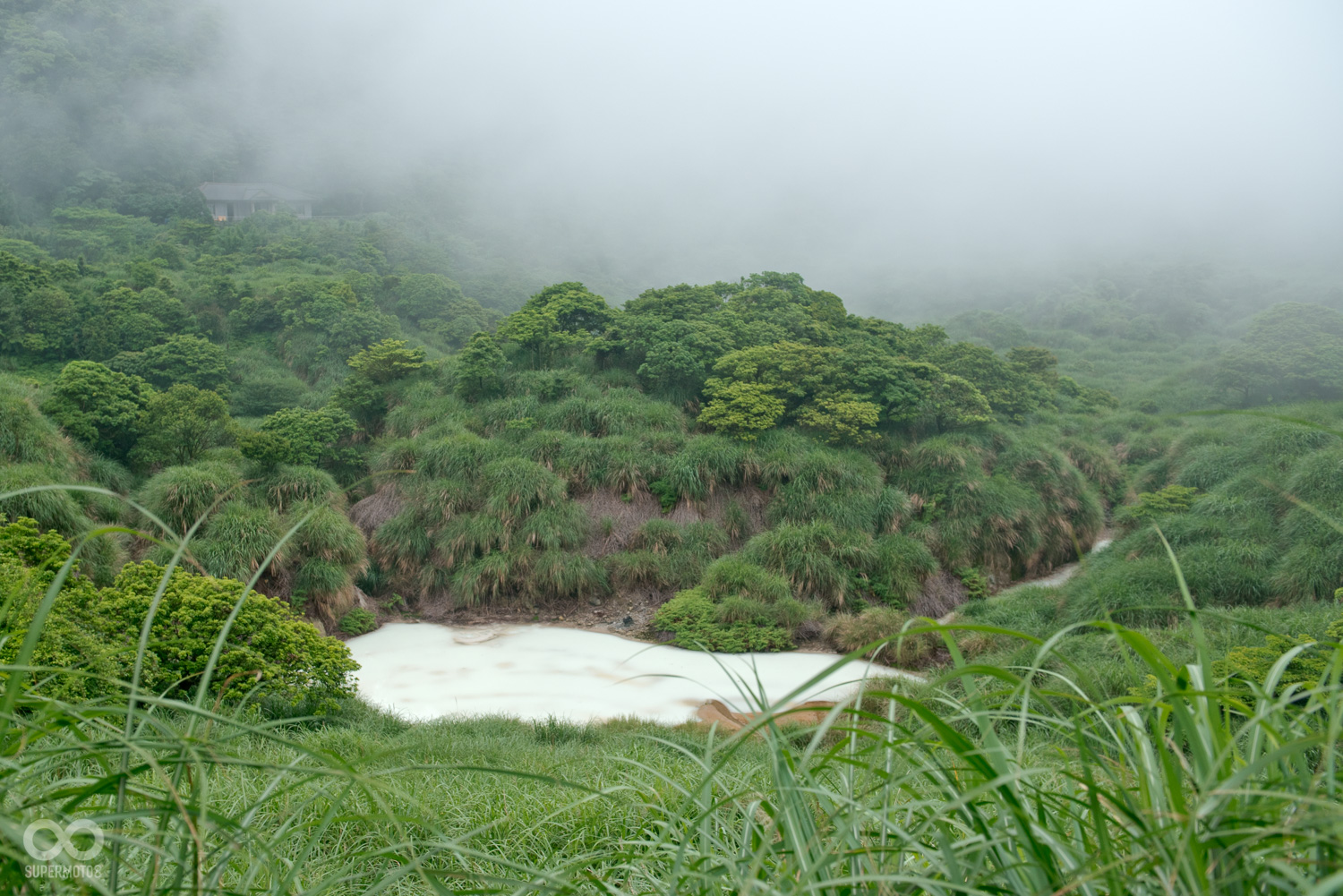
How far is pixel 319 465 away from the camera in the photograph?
30.7 ft

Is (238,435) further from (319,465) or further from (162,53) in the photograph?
(162,53)

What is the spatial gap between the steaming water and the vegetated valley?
416 millimetres

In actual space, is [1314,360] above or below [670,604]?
above

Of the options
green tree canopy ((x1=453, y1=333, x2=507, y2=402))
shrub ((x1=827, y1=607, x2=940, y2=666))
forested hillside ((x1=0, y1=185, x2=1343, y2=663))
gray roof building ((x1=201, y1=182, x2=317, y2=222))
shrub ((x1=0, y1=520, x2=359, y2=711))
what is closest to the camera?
shrub ((x1=0, y1=520, x2=359, y2=711))

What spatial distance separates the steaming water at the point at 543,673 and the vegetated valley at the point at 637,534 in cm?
42

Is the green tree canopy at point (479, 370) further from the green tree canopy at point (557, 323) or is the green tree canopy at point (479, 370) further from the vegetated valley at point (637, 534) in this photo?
the green tree canopy at point (557, 323)

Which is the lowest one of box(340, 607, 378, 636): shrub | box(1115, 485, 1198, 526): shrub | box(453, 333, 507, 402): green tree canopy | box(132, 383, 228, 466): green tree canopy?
box(340, 607, 378, 636): shrub

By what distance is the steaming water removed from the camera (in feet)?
18.2

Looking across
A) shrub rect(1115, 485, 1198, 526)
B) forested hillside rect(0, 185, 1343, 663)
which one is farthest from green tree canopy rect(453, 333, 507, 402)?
shrub rect(1115, 485, 1198, 526)

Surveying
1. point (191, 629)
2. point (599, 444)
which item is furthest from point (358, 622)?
point (599, 444)

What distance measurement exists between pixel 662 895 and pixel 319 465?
9581mm

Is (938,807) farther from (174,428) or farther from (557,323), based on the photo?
(557,323)

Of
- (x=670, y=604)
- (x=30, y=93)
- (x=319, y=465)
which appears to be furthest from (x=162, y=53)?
(x=670, y=604)

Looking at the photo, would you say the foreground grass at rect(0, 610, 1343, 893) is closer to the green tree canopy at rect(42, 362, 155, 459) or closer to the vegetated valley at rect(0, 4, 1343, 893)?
the vegetated valley at rect(0, 4, 1343, 893)
